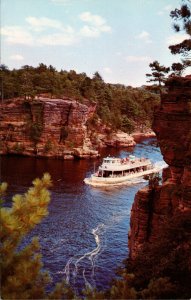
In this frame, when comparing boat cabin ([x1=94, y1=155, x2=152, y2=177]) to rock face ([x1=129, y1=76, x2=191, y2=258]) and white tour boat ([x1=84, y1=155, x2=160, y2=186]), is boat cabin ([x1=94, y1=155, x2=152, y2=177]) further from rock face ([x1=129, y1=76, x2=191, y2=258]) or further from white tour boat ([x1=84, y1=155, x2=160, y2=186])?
rock face ([x1=129, y1=76, x2=191, y2=258])

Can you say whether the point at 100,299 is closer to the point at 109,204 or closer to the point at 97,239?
the point at 97,239

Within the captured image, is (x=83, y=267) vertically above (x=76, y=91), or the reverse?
(x=76, y=91)

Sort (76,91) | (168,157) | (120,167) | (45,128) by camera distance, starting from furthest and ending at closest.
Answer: (76,91) < (45,128) < (120,167) < (168,157)

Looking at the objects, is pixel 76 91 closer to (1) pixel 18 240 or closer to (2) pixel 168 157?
(2) pixel 168 157

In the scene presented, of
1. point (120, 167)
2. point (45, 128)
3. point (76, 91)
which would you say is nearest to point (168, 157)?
point (120, 167)

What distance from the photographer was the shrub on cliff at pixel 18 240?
11445mm

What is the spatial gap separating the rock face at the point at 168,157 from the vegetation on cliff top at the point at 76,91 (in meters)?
58.6

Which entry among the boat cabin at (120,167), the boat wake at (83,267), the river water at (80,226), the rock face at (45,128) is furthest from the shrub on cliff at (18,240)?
the rock face at (45,128)

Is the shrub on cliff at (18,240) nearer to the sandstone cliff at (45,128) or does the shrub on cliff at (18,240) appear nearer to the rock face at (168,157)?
the rock face at (168,157)

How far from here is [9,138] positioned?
101 metres

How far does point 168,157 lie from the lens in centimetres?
3028

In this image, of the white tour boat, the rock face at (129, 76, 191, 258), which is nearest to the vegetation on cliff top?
the white tour boat

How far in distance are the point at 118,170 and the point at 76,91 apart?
139 ft

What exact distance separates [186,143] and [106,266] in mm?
16217
